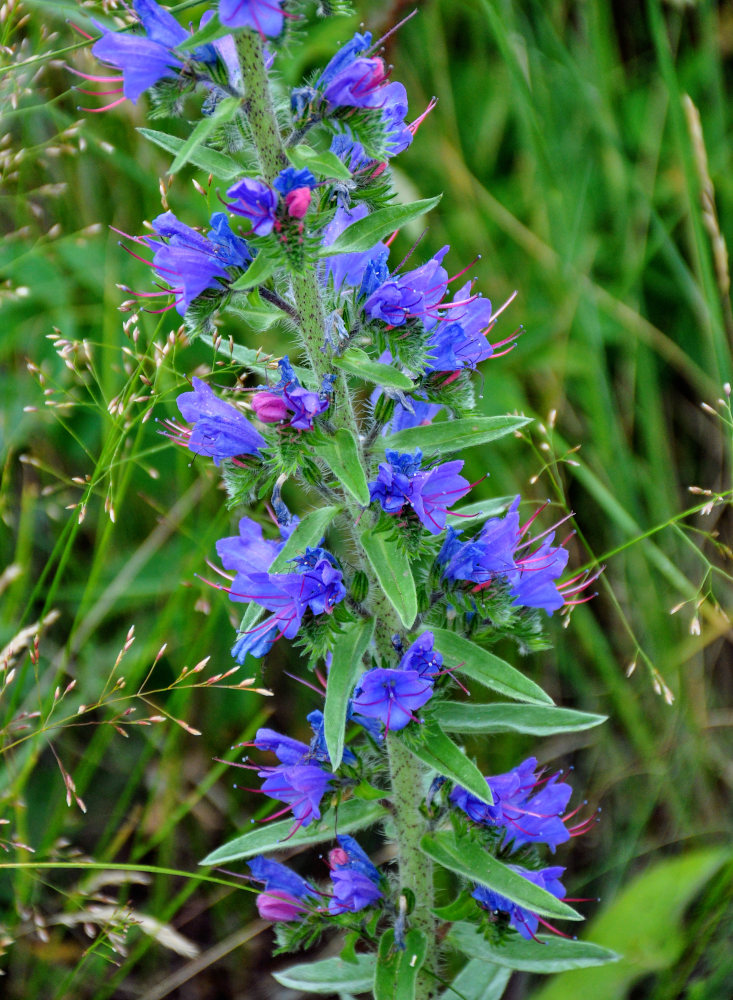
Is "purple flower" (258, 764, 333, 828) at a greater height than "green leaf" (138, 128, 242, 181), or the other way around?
"green leaf" (138, 128, 242, 181)

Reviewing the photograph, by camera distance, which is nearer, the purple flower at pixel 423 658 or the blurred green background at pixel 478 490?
the purple flower at pixel 423 658

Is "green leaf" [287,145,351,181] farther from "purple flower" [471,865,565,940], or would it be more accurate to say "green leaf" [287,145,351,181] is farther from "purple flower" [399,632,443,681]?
"purple flower" [471,865,565,940]

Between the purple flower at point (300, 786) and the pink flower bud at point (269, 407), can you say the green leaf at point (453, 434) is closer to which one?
the pink flower bud at point (269, 407)

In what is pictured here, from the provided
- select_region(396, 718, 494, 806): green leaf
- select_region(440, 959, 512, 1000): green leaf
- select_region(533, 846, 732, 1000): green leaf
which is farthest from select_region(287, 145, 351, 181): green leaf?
select_region(533, 846, 732, 1000): green leaf

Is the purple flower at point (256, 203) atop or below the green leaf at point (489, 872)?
atop

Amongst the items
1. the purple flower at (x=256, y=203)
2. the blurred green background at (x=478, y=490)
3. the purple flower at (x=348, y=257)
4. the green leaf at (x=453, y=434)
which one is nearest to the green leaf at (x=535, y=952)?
the blurred green background at (x=478, y=490)

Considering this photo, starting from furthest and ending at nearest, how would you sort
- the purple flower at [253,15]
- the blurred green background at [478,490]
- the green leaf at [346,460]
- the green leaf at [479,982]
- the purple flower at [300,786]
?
the blurred green background at [478,490]
the green leaf at [479,982]
the purple flower at [300,786]
the green leaf at [346,460]
the purple flower at [253,15]

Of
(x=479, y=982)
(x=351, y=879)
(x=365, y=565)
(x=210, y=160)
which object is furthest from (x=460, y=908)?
(x=210, y=160)
